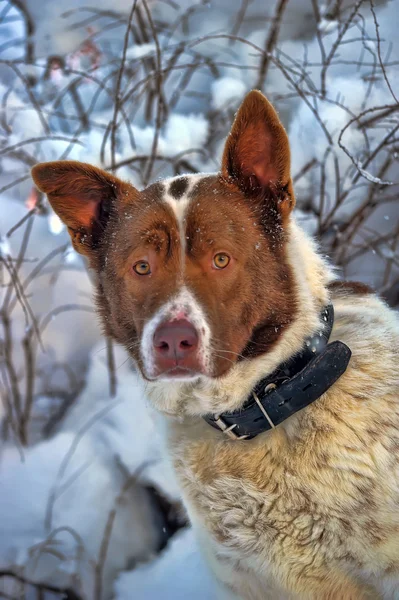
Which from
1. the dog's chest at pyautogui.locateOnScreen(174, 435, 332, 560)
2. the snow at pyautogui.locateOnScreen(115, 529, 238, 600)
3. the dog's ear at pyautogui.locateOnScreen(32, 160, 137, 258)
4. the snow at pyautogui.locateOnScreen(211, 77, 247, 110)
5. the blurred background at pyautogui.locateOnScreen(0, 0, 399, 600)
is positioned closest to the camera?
the dog's chest at pyautogui.locateOnScreen(174, 435, 332, 560)

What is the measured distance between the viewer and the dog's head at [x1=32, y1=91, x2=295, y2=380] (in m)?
1.71

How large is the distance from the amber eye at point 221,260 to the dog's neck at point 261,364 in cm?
26

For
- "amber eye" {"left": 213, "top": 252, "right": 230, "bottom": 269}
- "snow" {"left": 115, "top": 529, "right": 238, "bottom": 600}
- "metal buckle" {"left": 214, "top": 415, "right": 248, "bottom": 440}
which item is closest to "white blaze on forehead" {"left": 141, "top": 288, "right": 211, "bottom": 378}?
"amber eye" {"left": 213, "top": 252, "right": 230, "bottom": 269}

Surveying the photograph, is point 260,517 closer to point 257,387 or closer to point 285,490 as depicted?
point 285,490

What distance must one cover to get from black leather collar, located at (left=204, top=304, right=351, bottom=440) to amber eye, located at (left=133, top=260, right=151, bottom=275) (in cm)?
55

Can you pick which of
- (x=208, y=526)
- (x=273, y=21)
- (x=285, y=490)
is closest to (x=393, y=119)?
(x=273, y=21)

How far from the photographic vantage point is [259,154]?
190cm

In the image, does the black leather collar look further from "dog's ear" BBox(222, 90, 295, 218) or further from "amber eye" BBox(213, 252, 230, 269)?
"dog's ear" BBox(222, 90, 295, 218)

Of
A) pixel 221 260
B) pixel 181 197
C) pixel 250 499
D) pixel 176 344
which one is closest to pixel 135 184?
pixel 181 197

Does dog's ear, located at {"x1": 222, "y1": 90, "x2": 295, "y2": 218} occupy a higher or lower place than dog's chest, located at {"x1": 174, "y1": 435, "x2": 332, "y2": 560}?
higher

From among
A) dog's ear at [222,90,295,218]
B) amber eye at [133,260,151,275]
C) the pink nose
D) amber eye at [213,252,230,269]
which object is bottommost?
the pink nose

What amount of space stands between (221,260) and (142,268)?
0.90 feet

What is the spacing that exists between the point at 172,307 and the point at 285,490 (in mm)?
701

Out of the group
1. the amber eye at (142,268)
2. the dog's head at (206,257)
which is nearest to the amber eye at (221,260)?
the dog's head at (206,257)
